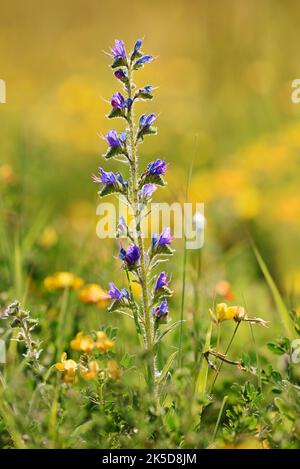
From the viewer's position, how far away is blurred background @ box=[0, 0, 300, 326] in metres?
4.61

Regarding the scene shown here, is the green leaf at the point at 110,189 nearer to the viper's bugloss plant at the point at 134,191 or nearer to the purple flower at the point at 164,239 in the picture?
the viper's bugloss plant at the point at 134,191

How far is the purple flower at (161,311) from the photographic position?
252 cm

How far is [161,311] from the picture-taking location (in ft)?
8.30

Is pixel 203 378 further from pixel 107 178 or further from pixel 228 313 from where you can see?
pixel 107 178

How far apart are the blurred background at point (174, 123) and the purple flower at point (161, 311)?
81cm

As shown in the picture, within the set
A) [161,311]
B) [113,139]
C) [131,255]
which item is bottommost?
[161,311]

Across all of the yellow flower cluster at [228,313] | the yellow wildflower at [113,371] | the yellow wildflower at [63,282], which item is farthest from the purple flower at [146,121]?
the yellow wildflower at [63,282]

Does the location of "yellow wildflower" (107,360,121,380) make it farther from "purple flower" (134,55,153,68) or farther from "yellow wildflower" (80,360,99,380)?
"purple flower" (134,55,153,68)

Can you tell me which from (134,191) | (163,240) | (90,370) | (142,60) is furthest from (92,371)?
(142,60)

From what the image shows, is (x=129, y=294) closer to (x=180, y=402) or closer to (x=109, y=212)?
(x=180, y=402)

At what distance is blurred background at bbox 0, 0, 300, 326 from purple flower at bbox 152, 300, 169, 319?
0.81 m

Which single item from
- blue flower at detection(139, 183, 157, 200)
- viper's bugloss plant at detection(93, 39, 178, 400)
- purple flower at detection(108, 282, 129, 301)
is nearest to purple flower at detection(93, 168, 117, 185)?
viper's bugloss plant at detection(93, 39, 178, 400)

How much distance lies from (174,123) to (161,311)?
5.08 m

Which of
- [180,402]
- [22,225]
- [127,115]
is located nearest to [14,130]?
[22,225]
